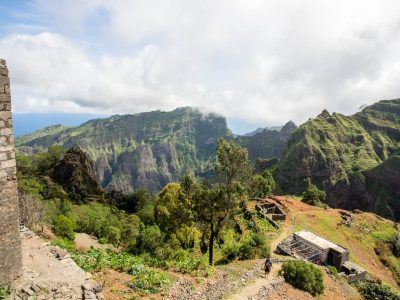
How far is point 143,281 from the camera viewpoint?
18.3 meters

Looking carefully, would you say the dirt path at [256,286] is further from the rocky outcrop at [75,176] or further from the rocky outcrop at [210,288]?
the rocky outcrop at [75,176]

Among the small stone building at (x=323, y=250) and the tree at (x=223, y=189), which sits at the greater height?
the tree at (x=223, y=189)

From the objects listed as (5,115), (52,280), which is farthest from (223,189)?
(5,115)

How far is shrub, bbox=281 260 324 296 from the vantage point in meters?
28.3

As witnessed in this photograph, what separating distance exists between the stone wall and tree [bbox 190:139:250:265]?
19802mm

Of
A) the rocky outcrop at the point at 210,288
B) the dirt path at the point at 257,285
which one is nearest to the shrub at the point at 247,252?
the dirt path at the point at 257,285

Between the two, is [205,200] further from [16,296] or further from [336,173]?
[336,173]

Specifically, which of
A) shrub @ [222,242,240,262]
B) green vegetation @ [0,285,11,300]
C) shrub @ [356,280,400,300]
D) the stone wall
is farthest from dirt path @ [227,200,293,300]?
the stone wall

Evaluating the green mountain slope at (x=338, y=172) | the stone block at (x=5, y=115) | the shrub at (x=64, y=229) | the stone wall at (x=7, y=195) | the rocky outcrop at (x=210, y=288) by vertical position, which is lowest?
the green mountain slope at (x=338, y=172)

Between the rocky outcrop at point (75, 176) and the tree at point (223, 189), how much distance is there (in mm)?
65355

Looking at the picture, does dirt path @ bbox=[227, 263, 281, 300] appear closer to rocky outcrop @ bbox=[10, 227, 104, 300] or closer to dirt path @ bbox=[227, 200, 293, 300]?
dirt path @ bbox=[227, 200, 293, 300]

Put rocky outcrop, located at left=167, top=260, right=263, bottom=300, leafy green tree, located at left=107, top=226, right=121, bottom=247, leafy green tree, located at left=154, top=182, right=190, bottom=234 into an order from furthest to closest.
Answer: leafy green tree, located at left=107, top=226, right=121, bottom=247 < leafy green tree, located at left=154, top=182, right=190, bottom=234 < rocky outcrop, located at left=167, top=260, right=263, bottom=300

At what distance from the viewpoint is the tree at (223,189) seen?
31344 mm

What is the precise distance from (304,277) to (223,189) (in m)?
9.79
